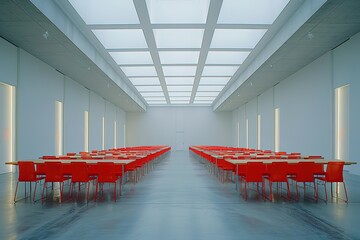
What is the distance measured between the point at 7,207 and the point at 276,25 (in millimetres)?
9767

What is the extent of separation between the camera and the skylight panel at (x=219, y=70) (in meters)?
19.2

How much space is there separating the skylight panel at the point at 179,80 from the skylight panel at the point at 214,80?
30.5 inches

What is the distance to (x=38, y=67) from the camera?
51.0 feet

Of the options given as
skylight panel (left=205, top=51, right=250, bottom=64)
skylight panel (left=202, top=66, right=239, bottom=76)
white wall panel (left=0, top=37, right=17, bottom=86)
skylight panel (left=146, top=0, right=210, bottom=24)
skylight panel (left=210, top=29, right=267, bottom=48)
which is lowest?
white wall panel (left=0, top=37, right=17, bottom=86)

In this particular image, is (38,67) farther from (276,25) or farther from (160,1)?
(276,25)

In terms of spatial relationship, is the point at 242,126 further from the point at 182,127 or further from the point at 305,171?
the point at 305,171

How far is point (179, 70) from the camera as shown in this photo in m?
19.9

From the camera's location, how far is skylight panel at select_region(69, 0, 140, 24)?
10.4m

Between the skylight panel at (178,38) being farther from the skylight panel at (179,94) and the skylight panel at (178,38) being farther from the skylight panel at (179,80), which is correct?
the skylight panel at (179,94)

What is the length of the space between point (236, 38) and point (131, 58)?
573cm

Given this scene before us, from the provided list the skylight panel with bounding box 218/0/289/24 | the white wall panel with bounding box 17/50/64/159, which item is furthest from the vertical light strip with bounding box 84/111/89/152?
the skylight panel with bounding box 218/0/289/24

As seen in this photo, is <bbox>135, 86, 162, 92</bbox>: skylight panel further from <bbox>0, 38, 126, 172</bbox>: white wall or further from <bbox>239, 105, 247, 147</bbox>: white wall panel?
<bbox>239, 105, 247, 147</bbox>: white wall panel

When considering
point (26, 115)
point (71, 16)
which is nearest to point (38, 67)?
point (26, 115)

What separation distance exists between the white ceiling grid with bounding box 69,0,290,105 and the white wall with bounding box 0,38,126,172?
132 inches
